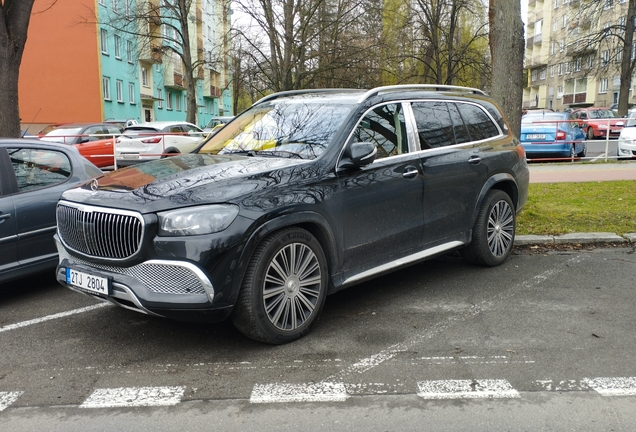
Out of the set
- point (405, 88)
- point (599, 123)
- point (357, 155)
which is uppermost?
point (599, 123)

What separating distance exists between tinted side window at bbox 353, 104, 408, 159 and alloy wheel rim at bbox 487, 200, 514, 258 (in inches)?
61.8

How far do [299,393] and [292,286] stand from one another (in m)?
0.92

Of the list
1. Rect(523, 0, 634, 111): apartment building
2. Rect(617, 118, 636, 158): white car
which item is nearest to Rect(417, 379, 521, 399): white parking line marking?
Result: Rect(617, 118, 636, 158): white car

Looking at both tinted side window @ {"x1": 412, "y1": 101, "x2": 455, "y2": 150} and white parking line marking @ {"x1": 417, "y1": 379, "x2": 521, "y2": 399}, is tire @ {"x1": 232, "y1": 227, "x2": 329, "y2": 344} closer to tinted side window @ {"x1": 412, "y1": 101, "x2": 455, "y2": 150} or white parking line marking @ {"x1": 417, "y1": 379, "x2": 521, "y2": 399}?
white parking line marking @ {"x1": 417, "y1": 379, "x2": 521, "y2": 399}

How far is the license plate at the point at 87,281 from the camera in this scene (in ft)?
13.7

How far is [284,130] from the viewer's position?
207 inches

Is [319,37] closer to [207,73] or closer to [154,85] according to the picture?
[154,85]

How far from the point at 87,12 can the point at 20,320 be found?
35.3 m

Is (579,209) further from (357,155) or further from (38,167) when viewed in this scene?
(38,167)

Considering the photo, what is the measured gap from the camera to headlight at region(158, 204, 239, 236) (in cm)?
397

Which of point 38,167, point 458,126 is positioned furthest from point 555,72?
point 38,167

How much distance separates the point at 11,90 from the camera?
10.4m

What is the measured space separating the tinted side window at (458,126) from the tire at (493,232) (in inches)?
26.5

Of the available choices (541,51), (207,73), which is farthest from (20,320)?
(541,51)
